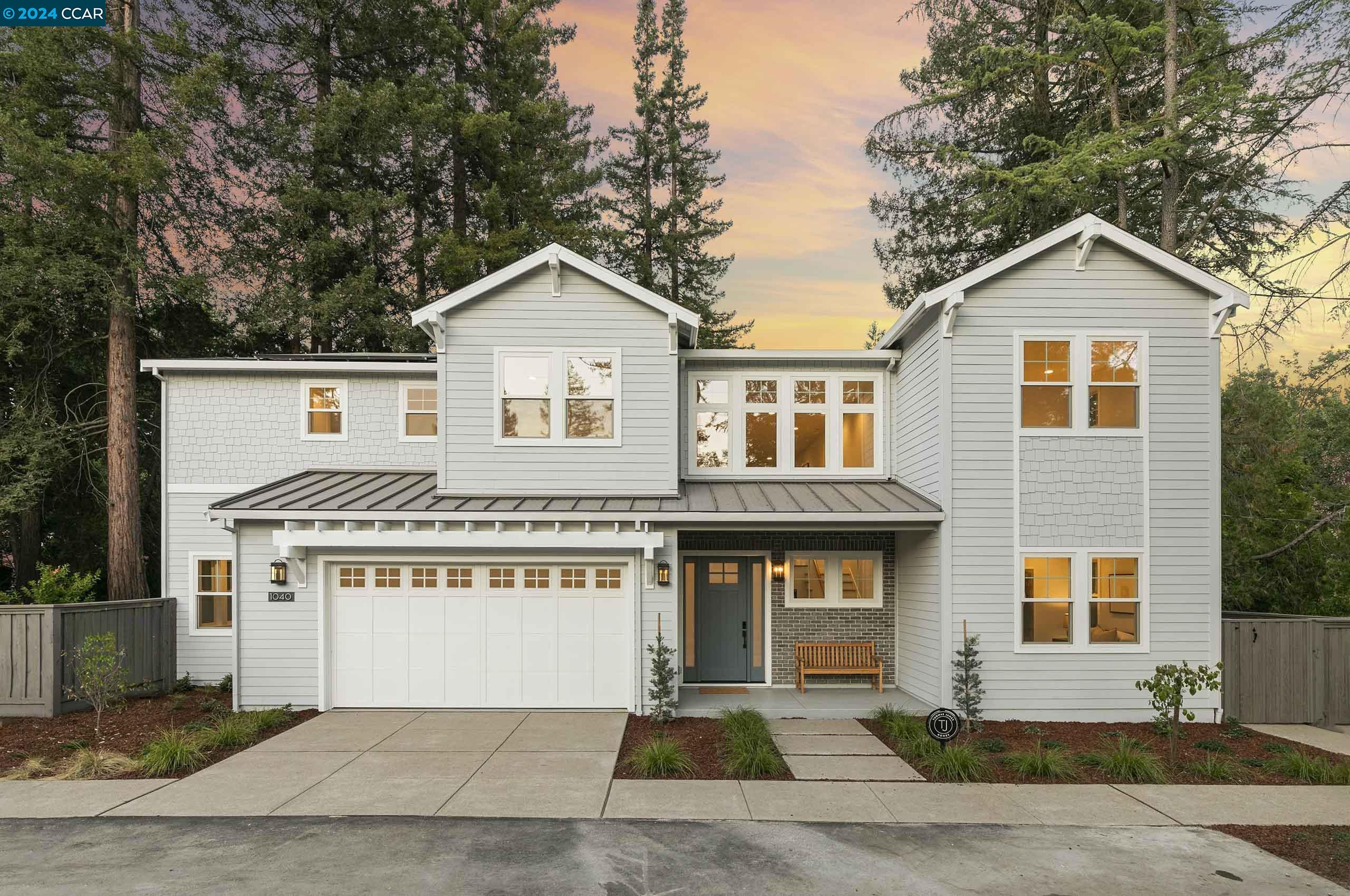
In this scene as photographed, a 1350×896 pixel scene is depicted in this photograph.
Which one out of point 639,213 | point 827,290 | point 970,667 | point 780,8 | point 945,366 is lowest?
point 970,667

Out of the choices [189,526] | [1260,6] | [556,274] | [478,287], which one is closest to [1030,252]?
[556,274]

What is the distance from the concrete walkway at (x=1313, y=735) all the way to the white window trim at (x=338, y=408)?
13826 millimetres

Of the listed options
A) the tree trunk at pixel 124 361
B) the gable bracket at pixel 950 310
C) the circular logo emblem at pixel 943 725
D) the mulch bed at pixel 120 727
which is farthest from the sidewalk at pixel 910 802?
the tree trunk at pixel 124 361

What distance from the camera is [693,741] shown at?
872 cm

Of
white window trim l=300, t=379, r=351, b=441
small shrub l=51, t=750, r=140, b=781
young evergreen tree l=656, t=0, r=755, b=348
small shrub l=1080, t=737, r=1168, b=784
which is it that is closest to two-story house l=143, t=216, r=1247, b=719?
white window trim l=300, t=379, r=351, b=441

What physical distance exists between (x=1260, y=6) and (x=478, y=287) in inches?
591

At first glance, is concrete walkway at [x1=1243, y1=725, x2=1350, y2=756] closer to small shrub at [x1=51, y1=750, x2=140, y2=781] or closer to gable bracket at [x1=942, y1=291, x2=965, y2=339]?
gable bracket at [x1=942, y1=291, x2=965, y2=339]

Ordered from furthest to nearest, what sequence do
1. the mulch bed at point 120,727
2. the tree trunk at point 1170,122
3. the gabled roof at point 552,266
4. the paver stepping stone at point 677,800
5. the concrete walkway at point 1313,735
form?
the tree trunk at point 1170,122 → the gabled roof at point 552,266 → the concrete walkway at point 1313,735 → the mulch bed at point 120,727 → the paver stepping stone at point 677,800

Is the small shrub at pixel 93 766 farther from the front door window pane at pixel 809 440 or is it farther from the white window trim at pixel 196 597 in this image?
the front door window pane at pixel 809 440

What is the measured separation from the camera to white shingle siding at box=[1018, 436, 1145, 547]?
9727 millimetres

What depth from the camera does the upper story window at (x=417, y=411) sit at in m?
12.1

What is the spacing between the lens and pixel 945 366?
32.4 ft

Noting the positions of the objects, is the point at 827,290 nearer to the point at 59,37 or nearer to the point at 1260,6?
the point at 1260,6

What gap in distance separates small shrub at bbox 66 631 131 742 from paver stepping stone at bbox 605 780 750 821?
6.73 m
